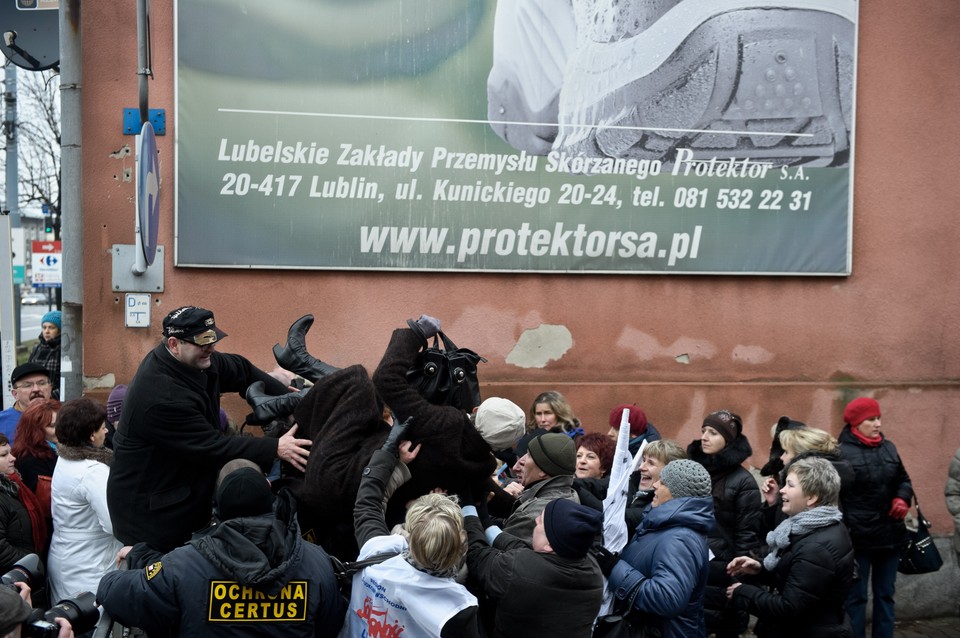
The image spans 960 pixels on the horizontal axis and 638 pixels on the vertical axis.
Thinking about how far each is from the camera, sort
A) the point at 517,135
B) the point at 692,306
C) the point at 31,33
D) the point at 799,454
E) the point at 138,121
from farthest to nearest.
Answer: the point at 31,33 < the point at 692,306 < the point at 517,135 < the point at 138,121 < the point at 799,454

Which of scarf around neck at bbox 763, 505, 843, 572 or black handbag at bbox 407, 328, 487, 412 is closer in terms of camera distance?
black handbag at bbox 407, 328, 487, 412

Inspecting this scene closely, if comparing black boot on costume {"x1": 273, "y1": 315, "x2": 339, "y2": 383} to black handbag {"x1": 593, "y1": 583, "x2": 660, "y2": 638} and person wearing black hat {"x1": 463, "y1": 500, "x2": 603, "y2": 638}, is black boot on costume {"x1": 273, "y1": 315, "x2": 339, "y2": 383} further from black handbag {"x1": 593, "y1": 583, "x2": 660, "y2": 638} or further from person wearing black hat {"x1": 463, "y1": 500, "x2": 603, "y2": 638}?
black handbag {"x1": 593, "y1": 583, "x2": 660, "y2": 638}

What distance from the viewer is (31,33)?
8.14m

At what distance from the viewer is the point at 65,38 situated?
655 cm

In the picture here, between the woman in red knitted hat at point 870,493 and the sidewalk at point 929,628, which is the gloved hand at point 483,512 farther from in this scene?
the sidewalk at point 929,628

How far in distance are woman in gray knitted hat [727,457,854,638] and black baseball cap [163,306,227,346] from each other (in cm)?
277

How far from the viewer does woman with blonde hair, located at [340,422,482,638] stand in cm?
330

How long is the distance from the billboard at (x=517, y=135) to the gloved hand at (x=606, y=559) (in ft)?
10.9

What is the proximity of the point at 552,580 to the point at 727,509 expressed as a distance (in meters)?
2.16

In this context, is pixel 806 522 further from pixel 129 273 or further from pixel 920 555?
pixel 129 273

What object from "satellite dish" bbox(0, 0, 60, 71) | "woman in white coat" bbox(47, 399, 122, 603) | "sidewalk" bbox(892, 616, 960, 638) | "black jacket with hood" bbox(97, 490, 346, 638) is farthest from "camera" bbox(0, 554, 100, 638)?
"sidewalk" bbox(892, 616, 960, 638)

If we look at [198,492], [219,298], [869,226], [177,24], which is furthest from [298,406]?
[869,226]

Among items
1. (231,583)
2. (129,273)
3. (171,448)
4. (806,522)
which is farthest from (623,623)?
(129,273)

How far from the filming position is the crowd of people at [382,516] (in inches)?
129
